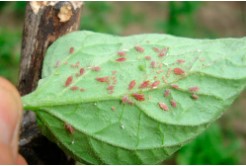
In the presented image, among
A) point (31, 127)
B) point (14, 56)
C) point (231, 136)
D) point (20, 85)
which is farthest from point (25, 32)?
point (231, 136)

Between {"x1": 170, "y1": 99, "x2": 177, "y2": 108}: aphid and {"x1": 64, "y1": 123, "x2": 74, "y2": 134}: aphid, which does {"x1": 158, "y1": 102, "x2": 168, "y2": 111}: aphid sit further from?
{"x1": 64, "y1": 123, "x2": 74, "y2": 134}: aphid

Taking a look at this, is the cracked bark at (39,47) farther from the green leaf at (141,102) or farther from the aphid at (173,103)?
the aphid at (173,103)

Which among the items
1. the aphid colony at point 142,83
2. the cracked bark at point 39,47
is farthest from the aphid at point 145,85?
the cracked bark at point 39,47

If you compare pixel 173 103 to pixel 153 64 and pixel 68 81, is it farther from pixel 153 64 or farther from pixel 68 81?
pixel 68 81

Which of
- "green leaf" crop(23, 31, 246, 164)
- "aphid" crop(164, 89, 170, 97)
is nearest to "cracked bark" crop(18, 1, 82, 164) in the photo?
"green leaf" crop(23, 31, 246, 164)

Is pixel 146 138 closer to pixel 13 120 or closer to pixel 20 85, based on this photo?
pixel 13 120

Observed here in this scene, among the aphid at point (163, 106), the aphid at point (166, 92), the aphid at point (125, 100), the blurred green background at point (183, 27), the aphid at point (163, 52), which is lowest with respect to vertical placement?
the blurred green background at point (183, 27)
